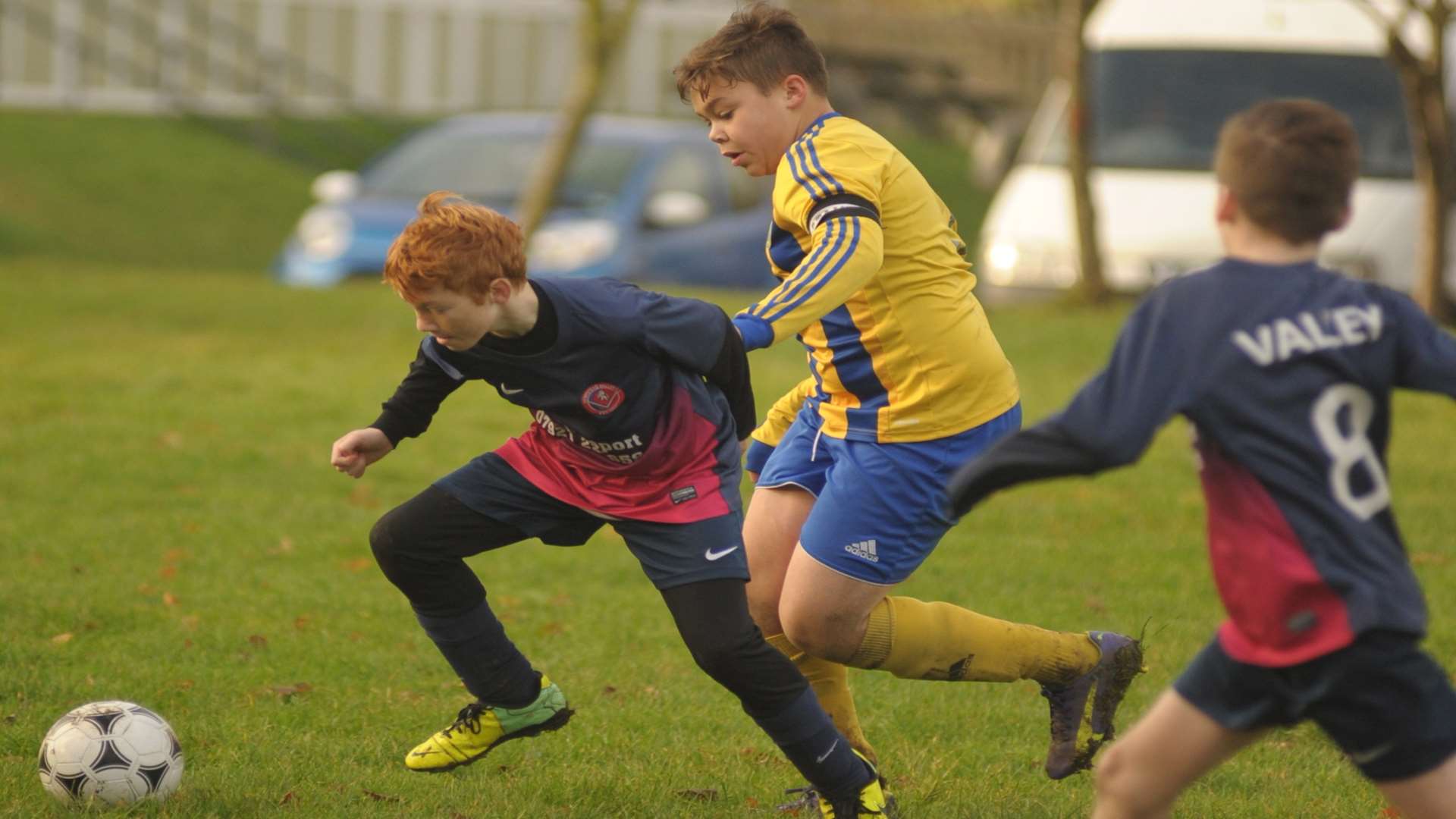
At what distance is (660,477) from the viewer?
4.32 metres

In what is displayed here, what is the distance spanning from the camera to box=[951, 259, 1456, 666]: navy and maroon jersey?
3109 mm

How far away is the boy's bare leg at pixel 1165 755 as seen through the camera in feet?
10.5

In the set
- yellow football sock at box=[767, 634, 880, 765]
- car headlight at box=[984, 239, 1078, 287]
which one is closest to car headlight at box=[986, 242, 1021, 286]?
car headlight at box=[984, 239, 1078, 287]

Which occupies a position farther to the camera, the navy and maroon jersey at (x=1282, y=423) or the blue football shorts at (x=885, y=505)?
the blue football shorts at (x=885, y=505)

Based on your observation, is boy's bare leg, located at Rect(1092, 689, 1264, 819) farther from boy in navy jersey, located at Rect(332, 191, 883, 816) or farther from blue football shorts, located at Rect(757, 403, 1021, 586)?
blue football shorts, located at Rect(757, 403, 1021, 586)

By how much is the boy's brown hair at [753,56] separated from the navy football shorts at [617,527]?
3.44ft

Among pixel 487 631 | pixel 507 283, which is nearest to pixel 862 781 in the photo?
Result: pixel 487 631

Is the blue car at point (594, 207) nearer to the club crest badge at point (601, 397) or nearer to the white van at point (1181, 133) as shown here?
the white van at point (1181, 133)

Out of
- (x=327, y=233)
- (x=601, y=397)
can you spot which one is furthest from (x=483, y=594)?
(x=327, y=233)

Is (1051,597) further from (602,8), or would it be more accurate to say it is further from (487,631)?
(602,8)

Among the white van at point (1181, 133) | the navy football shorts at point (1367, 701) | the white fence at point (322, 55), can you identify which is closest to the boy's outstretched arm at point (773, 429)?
the navy football shorts at point (1367, 701)

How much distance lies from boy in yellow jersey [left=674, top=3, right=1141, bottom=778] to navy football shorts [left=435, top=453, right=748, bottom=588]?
318mm

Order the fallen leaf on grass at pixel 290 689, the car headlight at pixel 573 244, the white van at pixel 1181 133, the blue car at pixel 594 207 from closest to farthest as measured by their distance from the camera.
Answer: the fallen leaf on grass at pixel 290 689, the white van at pixel 1181 133, the car headlight at pixel 573 244, the blue car at pixel 594 207

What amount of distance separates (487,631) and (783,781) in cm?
94
